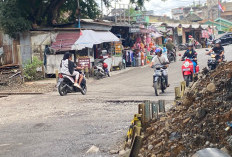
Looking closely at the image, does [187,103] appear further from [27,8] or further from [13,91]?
[27,8]

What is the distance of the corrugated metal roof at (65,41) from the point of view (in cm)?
2066

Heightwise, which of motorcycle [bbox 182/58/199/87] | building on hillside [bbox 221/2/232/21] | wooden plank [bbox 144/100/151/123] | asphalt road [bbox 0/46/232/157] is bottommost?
asphalt road [bbox 0/46/232/157]

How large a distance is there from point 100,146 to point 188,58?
24.9 ft

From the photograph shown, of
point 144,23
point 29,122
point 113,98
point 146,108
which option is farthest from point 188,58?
point 144,23

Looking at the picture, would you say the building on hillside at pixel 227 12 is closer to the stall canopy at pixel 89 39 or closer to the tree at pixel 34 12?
the tree at pixel 34 12

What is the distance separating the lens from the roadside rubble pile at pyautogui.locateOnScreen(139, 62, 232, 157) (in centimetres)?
438

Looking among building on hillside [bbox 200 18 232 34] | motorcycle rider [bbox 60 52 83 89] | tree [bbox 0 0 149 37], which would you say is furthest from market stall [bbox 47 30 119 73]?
building on hillside [bbox 200 18 232 34]

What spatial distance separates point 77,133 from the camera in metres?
7.43

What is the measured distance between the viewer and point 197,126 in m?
4.74

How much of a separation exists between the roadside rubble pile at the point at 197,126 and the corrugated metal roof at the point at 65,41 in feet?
49.7

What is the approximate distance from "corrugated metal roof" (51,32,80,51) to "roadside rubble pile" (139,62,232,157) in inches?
597

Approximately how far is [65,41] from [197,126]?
1693 centimetres

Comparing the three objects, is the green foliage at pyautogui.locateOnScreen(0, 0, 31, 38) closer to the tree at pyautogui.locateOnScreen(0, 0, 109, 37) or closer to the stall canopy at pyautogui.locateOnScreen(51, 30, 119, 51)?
the tree at pyautogui.locateOnScreen(0, 0, 109, 37)

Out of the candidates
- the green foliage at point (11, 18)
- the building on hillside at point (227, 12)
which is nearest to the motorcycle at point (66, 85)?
the green foliage at point (11, 18)
